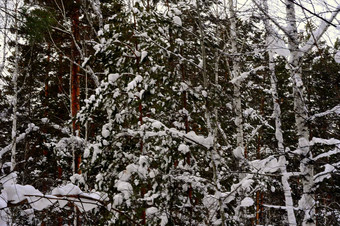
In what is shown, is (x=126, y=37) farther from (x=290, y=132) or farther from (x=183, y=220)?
(x=290, y=132)

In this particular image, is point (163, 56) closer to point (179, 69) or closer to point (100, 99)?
point (179, 69)

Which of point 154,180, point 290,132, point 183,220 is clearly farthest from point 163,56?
point 290,132

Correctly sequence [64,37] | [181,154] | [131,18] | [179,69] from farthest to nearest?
[64,37] → [131,18] → [179,69] → [181,154]

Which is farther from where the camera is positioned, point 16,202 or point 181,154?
point 181,154

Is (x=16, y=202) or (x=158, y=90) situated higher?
(x=158, y=90)

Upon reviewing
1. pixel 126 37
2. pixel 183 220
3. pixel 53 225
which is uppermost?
pixel 126 37

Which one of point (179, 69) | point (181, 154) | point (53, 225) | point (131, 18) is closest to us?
point (53, 225)

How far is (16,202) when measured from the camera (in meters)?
1.60

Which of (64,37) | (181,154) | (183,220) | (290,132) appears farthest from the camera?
(290,132)

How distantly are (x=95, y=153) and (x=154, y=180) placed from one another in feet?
4.07

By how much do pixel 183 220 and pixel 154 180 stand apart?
85 cm

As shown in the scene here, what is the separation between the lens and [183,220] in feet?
14.8

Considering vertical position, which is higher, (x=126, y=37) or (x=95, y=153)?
(x=126, y=37)

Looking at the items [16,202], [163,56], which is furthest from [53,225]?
[163,56]
